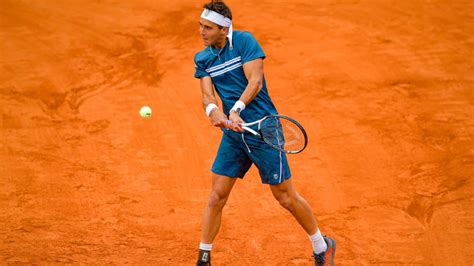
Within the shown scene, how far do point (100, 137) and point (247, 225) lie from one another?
2.88m

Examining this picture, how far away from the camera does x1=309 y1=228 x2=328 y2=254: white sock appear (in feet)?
22.9

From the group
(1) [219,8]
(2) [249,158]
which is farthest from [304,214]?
(1) [219,8]

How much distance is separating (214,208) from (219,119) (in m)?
0.90

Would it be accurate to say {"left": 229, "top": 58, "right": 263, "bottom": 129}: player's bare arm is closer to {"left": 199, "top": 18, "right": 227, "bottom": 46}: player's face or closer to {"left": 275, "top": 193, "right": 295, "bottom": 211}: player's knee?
{"left": 199, "top": 18, "right": 227, "bottom": 46}: player's face

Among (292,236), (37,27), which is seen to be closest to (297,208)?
(292,236)

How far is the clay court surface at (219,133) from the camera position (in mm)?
8086

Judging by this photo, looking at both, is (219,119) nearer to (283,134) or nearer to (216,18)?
(283,134)

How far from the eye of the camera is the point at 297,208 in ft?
22.3

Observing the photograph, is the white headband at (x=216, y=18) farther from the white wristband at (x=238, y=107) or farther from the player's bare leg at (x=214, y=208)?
the player's bare leg at (x=214, y=208)

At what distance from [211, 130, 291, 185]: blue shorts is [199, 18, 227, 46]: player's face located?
82cm

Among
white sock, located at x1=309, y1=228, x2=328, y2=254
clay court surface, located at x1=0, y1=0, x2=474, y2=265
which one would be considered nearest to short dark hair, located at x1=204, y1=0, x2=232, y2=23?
white sock, located at x1=309, y1=228, x2=328, y2=254

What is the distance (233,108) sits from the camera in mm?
6426

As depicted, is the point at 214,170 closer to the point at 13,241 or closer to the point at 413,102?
the point at 13,241

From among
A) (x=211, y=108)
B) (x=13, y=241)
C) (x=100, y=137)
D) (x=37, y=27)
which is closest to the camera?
(x=211, y=108)
